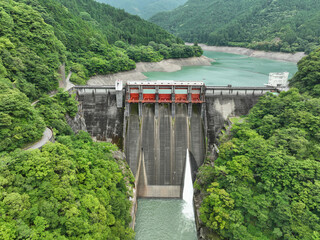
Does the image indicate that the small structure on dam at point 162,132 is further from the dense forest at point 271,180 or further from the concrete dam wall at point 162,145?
the dense forest at point 271,180

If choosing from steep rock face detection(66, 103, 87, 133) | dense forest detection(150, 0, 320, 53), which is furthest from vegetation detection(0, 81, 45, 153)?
dense forest detection(150, 0, 320, 53)

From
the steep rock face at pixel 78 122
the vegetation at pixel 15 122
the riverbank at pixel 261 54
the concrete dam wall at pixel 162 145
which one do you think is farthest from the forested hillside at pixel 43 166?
the riverbank at pixel 261 54

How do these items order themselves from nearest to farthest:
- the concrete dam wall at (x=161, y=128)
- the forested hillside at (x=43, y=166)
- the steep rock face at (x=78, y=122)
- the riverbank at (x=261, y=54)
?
the forested hillside at (x=43, y=166), the steep rock face at (x=78, y=122), the concrete dam wall at (x=161, y=128), the riverbank at (x=261, y=54)

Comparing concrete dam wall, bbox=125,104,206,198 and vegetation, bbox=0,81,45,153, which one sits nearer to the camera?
vegetation, bbox=0,81,45,153

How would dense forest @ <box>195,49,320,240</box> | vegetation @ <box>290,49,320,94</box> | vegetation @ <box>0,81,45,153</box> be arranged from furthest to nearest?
vegetation @ <box>290,49,320,94</box>, dense forest @ <box>195,49,320,240</box>, vegetation @ <box>0,81,45,153</box>

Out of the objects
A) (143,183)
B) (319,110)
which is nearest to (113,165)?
(143,183)

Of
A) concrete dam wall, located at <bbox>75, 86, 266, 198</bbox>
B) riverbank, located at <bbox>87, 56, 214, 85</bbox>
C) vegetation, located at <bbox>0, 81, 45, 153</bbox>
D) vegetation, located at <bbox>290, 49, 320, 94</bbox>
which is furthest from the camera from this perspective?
riverbank, located at <bbox>87, 56, 214, 85</bbox>

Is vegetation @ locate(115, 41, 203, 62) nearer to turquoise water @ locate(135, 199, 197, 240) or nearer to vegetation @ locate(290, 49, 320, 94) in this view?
vegetation @ locate(290, 49, 320, 94)
